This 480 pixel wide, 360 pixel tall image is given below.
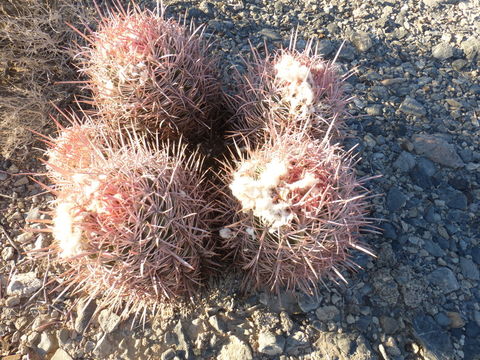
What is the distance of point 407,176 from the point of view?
2.25 metres

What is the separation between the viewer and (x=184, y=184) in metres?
1.47

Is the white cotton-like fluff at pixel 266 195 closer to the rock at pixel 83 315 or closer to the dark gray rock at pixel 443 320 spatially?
the rock at pixel 83 315

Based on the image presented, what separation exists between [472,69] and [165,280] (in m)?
2.53

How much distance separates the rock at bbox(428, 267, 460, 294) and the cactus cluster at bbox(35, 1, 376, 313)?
574 millimetres

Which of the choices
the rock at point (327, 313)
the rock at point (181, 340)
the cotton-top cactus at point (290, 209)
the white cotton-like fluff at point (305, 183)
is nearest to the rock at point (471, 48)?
the cotton-top cactus at point (290, 209)

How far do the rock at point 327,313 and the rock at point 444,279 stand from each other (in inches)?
19.9

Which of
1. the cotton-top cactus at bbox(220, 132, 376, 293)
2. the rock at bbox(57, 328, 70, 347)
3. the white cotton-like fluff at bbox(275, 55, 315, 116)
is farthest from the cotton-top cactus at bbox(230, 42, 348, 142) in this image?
the rock at bbox(57, 328, 70, 347)

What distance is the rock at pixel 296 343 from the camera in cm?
166

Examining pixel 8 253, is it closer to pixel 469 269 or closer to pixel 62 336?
pixel 62 336

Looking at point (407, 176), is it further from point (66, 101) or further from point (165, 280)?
point (66, 101)

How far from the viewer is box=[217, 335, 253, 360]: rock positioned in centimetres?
161

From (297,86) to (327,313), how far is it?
97cm

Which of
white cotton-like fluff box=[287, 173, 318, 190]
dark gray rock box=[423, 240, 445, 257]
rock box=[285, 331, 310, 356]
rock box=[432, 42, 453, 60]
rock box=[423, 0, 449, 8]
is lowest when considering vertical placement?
rock box=[285, 331, 310, 356]

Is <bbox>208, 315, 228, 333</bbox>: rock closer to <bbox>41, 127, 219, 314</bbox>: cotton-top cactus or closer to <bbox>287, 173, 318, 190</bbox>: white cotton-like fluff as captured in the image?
<bbox>41, 127, 219, 314</bbox>: cotton-top cactus
